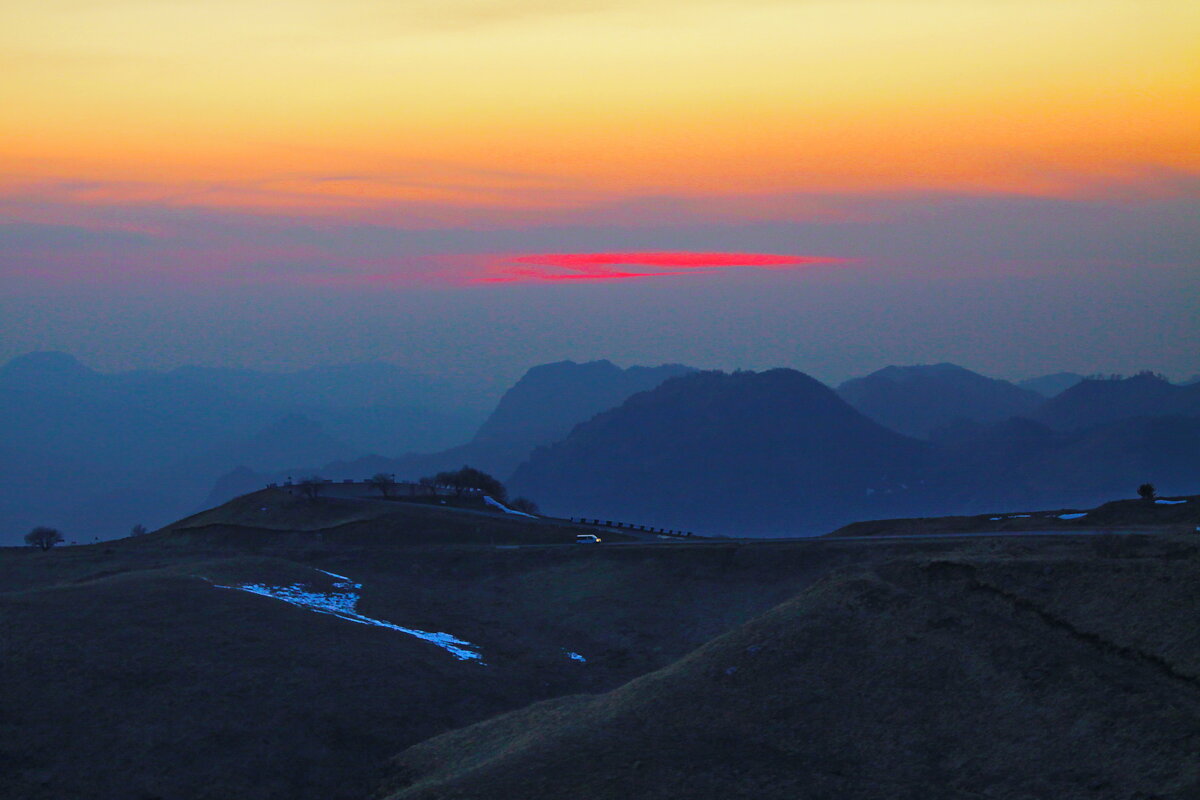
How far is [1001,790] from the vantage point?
33812mm

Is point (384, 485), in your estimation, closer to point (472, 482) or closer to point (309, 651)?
point (472, 482)

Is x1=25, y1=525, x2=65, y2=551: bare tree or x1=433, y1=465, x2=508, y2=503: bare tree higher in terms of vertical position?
x1=433, y1=465, x2=508, y2=503: bare tree

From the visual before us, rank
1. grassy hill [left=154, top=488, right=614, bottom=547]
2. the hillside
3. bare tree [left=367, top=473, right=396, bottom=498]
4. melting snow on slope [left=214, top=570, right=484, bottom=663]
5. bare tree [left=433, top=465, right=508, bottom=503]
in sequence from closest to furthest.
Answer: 1. the hillside
2. melting snow on slope [left=214, top=570, right=484, bottom=663]
3. grassy hill [left=154, top=488, right=614, bottom=547]
4. bare tree [left=367, top=473, right=396, bottom=498]
5. bare tree [left=433, top=465, right=508, bottom=503]

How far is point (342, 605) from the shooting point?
2916 inches

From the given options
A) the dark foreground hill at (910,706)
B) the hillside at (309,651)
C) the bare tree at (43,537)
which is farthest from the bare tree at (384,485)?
the dark foreground hill at (910,706)

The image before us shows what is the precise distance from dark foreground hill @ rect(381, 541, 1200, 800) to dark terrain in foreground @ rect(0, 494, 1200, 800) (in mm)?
115

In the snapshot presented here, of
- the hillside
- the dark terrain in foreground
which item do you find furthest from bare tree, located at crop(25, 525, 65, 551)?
the dark terrain in foreground

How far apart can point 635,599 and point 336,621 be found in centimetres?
2311

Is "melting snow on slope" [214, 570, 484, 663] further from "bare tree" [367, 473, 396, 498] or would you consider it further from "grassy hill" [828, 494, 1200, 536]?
"bare tree" [367, 473, 396, 498]

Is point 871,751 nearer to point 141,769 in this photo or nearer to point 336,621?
point 141,769

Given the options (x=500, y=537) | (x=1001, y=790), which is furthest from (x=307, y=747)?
(x=500, y=537)

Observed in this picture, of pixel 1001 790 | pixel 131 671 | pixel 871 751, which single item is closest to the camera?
pixel 1001 790

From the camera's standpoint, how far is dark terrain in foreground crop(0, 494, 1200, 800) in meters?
36.1

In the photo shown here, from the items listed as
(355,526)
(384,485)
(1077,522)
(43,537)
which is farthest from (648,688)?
(43,537)
